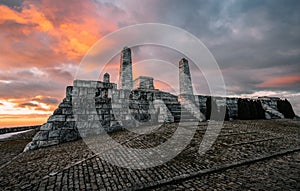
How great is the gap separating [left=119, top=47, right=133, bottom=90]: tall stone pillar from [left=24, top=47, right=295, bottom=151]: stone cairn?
5838 mm

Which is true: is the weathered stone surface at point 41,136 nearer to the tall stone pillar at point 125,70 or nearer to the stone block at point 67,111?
the stone block at point 67,111

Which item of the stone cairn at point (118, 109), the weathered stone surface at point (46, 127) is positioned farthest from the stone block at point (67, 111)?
the weathered stone surface at point (46, 127)

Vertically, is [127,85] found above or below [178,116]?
above

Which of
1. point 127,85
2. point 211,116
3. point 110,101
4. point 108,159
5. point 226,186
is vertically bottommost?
point 226,186

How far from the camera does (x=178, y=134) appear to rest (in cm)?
828

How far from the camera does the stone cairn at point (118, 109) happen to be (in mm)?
8828

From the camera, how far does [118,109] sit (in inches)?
426

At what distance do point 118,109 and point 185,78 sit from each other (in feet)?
31.7

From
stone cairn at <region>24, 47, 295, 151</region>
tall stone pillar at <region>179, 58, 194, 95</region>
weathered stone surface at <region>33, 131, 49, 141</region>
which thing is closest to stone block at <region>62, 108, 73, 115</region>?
stone cairn at <region>24, 47, 295, 151</region>

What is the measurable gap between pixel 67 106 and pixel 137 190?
728 centimetres

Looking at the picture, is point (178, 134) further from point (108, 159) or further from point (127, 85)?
point (127, 85)

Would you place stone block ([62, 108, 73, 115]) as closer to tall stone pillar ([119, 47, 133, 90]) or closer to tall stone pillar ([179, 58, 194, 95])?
tall stone pillar ([119, 47, 133, 90])

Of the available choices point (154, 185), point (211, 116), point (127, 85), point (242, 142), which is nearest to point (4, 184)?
point (154, 185)

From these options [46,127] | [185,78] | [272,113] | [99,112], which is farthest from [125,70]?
[272,113]
